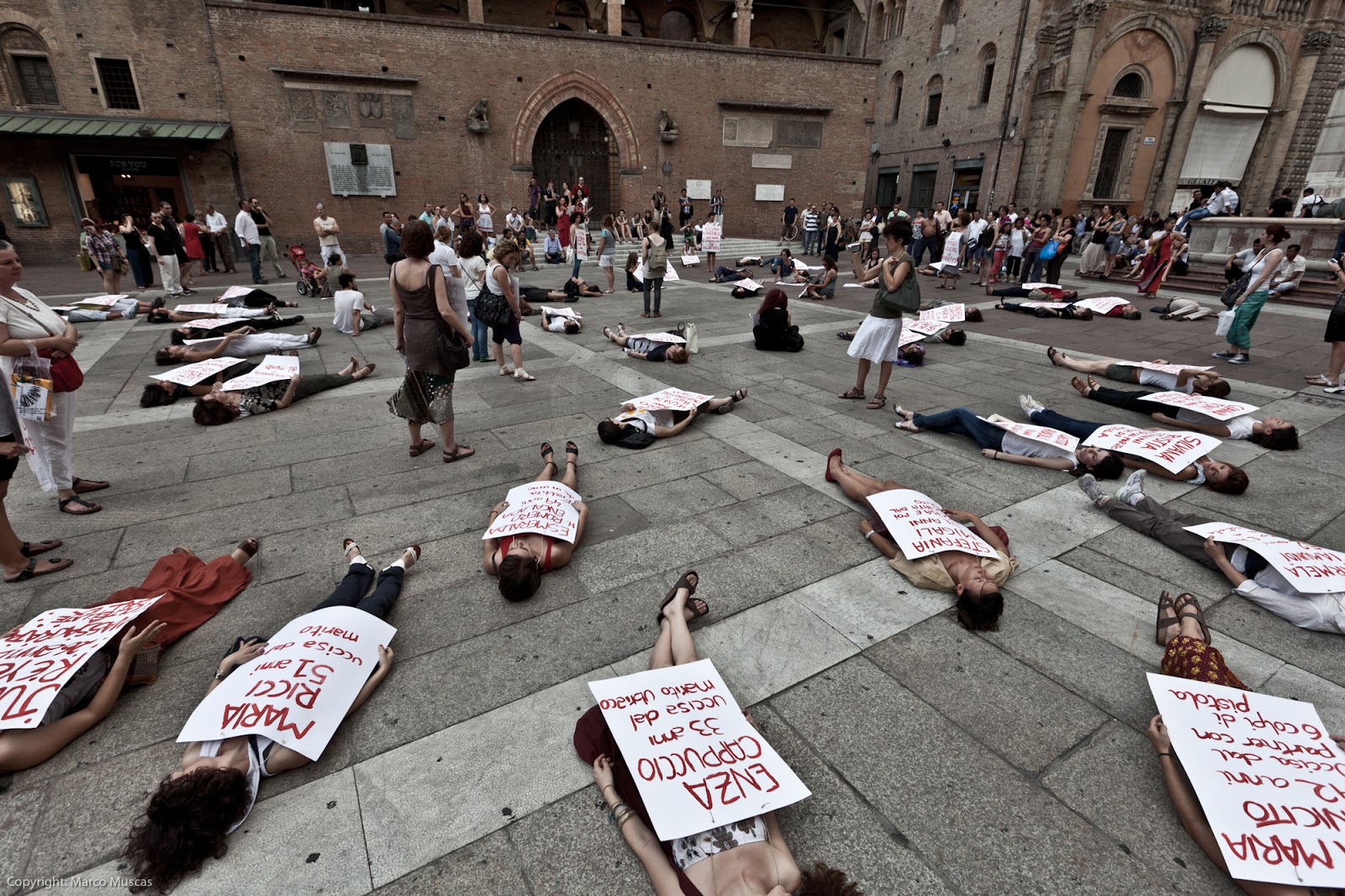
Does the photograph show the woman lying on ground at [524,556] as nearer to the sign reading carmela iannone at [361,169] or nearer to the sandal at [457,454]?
the sandal at [457,454]

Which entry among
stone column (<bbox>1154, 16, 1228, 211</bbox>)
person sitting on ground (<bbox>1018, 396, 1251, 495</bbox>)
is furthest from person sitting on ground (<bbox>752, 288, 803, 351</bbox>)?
stone column (<bbox>1154, 16, 1228, 211</bbox>)

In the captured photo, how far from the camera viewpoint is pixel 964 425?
6277mm

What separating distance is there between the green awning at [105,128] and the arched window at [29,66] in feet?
3.92

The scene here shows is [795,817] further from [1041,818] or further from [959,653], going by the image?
[959,653]

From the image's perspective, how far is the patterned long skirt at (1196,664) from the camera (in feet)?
9.78

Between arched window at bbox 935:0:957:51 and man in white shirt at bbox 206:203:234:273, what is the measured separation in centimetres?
3347

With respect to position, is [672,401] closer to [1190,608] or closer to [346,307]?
[1190,608]

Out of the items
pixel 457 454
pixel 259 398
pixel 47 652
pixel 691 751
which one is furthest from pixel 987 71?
pixel 47 652

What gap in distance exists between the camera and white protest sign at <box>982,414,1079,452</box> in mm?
5657

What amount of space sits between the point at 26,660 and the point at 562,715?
8.12 feet

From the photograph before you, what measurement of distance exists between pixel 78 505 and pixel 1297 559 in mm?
8418

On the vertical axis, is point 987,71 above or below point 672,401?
above

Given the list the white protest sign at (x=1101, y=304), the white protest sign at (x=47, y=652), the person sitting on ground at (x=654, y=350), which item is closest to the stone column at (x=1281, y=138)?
the white protest sign at (x=1101, y=304)

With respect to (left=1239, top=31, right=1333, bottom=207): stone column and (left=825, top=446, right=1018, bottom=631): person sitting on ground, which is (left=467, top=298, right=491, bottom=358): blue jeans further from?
(left=1239, top=31, right=1333, bottom=207): stone column
